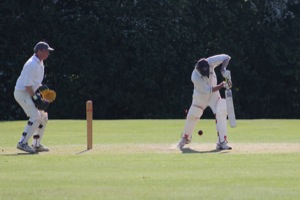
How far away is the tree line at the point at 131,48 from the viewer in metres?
40.2

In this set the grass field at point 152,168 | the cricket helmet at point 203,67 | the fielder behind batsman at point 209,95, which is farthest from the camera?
the fielder behind batsman at point 209,95

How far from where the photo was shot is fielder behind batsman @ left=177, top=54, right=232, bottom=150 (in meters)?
17.1

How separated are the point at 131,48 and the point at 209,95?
77.2ft

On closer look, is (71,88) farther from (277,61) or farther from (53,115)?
(277,61)

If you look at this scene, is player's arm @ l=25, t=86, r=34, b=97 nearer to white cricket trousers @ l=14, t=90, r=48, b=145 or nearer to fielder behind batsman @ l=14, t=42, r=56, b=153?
fielder behind batsman @ l=14, t=42, r=56, b=153

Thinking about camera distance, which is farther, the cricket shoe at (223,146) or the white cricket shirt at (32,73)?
the cricket shoe at (223,146)

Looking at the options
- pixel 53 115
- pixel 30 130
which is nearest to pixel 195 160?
pixel 30 130

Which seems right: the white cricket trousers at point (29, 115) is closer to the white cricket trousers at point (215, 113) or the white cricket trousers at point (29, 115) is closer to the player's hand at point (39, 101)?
the player's hand at point (39, 101)

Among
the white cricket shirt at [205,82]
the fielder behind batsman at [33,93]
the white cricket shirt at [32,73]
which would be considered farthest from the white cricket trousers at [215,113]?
the white cricket shirt at [32,73]

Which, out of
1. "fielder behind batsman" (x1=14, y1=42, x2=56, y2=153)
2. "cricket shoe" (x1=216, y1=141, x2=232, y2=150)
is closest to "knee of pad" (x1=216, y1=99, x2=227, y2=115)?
"cricket shoe" (x1=216, y1=141, x2=232, y2=150)

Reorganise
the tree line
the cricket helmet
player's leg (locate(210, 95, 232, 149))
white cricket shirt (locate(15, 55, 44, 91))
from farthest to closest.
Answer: the tree line
player's leg (locate(210, 95, 232, 149))
the cricket helmet
white cricket shirt (locate(15, 55, 44, 91))

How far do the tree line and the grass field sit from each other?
61.4 feet

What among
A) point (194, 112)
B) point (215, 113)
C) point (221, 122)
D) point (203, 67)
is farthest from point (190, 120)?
point (203, 67)

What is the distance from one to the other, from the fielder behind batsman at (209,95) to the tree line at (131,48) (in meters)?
22.4
